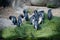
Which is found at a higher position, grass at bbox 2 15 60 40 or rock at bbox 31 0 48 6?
rock at bbox 31 0 48 6

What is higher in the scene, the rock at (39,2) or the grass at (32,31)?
the rock at (39,2)

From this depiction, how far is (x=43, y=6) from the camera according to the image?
5.55 m

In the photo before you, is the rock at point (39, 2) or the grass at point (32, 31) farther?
the rock at point (39, 2)

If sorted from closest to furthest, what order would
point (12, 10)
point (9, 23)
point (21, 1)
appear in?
point (9, 23) → point (12, 10) → point (21, 1)

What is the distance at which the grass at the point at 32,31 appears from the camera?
3156 mm

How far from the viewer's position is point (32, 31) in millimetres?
3309

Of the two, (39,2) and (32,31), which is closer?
(32,31)

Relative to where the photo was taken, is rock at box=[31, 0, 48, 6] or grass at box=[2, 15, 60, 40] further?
rock at box=[31, 0, 48, 6]

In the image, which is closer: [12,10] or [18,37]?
[18,37]

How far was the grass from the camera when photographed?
3156mm

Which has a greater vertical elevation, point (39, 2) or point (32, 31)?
point (39, 2)

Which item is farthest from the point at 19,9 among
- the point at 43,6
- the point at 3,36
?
the point at 3,36

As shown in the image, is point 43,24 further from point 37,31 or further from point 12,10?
point 12,10

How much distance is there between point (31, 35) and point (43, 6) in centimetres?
247
